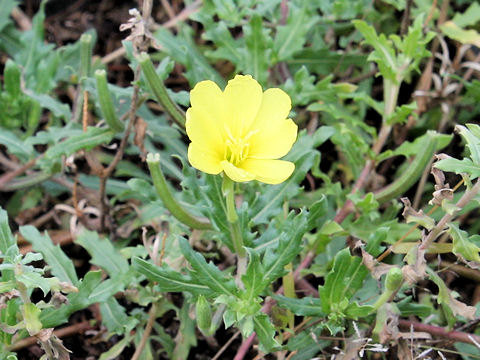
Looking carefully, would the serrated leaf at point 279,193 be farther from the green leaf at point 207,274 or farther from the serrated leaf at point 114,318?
the serrated leaf at point 114,318

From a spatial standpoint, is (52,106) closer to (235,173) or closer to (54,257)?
(54,257)

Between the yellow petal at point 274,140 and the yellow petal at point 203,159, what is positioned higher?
the yellow petal at point 203,159

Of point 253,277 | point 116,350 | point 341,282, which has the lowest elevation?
point 116,350

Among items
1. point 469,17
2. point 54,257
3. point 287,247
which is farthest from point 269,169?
point 469,17

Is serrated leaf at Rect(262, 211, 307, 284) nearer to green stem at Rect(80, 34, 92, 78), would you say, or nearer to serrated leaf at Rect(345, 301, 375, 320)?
serrated leaf at Rect(345, 301, 375, 320)

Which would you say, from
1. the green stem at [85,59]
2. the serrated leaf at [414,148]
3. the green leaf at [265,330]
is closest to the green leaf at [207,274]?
the green leaf at [265,330]

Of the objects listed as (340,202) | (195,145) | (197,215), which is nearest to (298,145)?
(340,202)

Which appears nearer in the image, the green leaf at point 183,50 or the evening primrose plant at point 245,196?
the evening primrose plant at point 245,196

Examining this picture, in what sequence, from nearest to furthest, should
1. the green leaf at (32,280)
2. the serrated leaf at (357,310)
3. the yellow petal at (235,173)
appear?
the yellow petal at (235,173), the green leaf at (32,280), the serrated leaf at (357,310)
